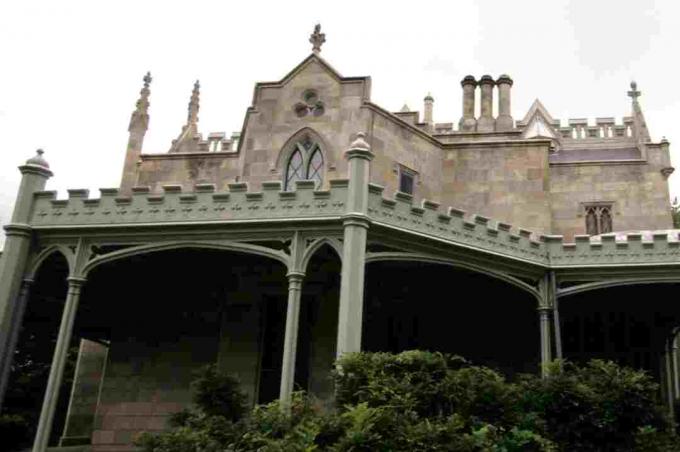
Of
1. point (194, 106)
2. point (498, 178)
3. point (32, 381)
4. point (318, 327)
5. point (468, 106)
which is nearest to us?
point (318, 327)

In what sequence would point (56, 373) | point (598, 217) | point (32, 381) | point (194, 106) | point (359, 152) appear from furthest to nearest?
point (32, 381), point (194, 106), point (598, 217), point (359, 152), point (56, 373)

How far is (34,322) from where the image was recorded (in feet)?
59.6

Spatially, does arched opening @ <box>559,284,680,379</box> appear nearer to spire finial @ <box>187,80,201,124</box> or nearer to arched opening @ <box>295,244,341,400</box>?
arched opening @ <box>295,244,341,400</box>

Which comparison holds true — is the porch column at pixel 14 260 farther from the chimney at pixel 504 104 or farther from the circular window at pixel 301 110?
the chimney at pixel 504 104

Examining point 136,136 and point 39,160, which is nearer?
point 39,160

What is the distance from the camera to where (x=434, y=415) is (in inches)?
387

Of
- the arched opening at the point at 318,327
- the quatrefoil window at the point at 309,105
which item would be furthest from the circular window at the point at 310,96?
the arched opening at the point at 318,327

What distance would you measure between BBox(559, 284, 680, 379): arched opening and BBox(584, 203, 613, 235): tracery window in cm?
492

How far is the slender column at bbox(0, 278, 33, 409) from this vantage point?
12.6 metres

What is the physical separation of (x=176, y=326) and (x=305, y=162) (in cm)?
536

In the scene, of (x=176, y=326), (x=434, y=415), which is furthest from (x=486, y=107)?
(x=434, y=415)

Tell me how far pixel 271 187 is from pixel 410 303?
5.56m

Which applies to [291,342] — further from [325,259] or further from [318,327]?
[318,327]

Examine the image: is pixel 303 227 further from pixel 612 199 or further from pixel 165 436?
pixel 612 199
